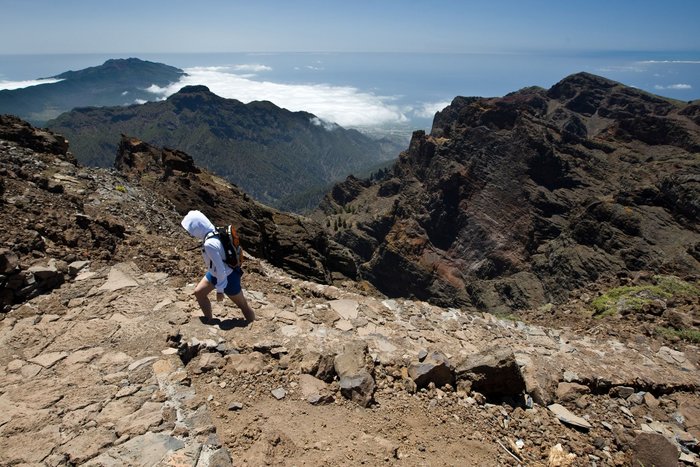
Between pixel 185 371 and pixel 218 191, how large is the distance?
29177 millimetres

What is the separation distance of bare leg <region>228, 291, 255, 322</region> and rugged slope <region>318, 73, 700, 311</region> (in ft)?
164

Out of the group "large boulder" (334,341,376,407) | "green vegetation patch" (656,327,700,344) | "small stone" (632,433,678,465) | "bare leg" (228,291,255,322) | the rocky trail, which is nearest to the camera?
the rocky trail

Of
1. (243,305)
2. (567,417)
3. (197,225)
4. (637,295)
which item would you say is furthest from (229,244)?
(637,295)

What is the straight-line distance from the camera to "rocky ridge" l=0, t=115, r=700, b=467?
232 inches

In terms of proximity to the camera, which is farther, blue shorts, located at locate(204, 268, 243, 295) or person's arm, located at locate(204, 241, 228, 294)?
blue shorts, located at locate(204, 268, 243, 295)

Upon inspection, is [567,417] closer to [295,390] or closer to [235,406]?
[295,390]

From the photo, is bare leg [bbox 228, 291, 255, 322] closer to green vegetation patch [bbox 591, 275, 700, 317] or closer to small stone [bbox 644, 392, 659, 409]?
small stone [bbox 644, 392, 659, 409]

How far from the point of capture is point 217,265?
8.55 meters

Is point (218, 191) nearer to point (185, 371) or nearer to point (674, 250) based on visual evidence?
point (185, 371)

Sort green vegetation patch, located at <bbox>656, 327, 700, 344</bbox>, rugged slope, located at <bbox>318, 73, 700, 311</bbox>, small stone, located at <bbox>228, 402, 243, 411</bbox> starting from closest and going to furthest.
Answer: small stone, located at <bbox>228, 402, 243, 411</bbox>, green vegetation patch, located at <bbox>656, 327, 700, 344</bbox>, rugged slope, located at <bbox>318, 73, 700, 311</bbox>

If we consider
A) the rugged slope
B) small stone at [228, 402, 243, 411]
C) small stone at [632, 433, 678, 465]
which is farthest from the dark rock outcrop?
the rugged slope

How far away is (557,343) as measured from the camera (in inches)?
443

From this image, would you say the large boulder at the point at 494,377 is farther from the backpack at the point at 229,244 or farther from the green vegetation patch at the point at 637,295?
the green vegetation patch at the point at 637,295

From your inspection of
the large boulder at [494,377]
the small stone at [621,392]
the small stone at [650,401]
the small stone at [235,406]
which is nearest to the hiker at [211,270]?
the small stone at [235,406]
